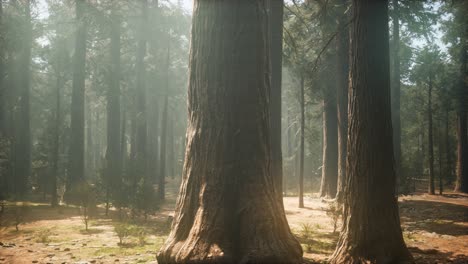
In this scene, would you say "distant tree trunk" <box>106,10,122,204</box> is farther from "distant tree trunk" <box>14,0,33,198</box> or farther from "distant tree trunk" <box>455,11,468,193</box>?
"distant tree trunk" <box>455,11,468,193</box>

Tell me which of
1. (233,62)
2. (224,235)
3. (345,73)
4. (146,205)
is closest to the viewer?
(224,235)

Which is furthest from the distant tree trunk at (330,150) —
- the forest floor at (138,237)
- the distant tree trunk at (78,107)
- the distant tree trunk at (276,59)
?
the distant tree trunk at (78,107)

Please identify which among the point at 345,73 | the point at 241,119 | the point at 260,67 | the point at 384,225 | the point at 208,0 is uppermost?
the point at 345,73

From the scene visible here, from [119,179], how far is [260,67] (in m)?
11.1

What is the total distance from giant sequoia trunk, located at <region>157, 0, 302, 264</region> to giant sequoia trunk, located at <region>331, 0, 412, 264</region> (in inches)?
72.3

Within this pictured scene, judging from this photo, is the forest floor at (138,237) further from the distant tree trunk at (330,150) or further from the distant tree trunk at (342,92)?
the distant tree trunk at (330,150)

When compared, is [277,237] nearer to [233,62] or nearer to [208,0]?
[233,62]

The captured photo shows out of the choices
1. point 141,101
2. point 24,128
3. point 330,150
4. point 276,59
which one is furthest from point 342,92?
point 24,128

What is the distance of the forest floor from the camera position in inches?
272

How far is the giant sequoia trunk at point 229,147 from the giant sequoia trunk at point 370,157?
72.3 inches

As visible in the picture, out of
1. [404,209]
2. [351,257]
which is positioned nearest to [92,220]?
[351,257]

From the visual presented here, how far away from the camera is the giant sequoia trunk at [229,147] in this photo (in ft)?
13.4

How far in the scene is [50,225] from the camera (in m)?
11.6

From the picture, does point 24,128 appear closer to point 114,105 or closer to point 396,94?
point 114,105
